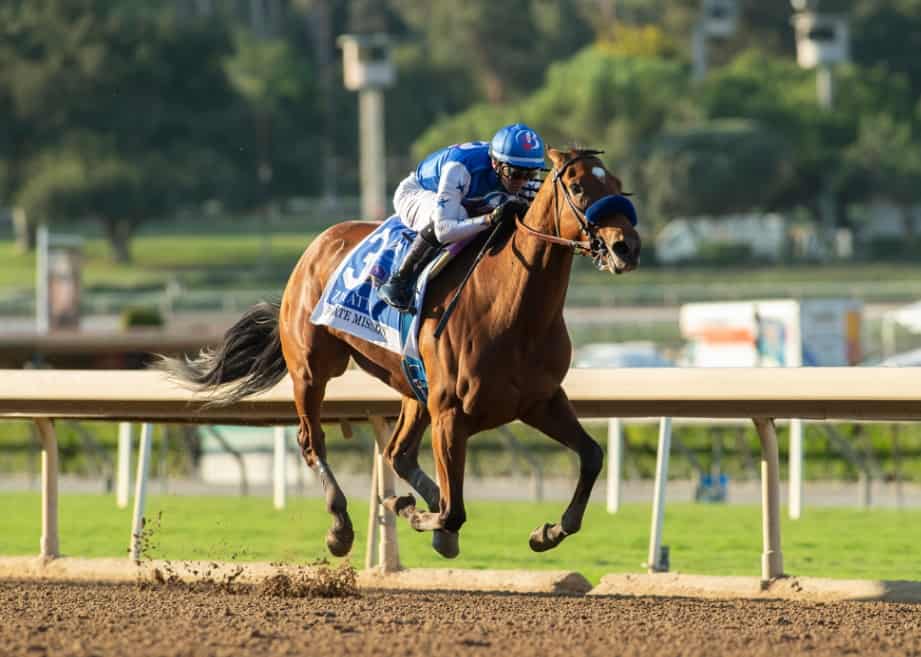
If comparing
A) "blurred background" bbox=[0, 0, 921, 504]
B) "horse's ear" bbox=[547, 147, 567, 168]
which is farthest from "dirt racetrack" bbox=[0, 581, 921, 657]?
"blurred background" bbox=[0, 0, 921, 504]

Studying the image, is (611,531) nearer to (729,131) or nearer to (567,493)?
(567,493)

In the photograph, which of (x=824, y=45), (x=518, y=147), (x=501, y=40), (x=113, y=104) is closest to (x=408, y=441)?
(x=518, y=147)

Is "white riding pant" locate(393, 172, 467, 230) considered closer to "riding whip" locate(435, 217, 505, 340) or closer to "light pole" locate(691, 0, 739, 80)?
"riding whip" locate(435, 217, 505, 340)

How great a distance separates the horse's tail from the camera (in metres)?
6.93

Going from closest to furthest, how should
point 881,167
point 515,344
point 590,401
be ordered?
point 515,344 → point 590,401 → point 881,167

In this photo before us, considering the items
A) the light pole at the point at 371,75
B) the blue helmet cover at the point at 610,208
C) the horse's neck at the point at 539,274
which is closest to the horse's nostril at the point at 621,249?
the blue helmet cover at the point at 610,208

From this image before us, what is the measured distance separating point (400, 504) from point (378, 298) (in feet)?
2.28

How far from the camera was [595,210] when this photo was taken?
5.32 m

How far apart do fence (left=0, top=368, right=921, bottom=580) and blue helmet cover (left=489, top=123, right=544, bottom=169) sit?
96 cm

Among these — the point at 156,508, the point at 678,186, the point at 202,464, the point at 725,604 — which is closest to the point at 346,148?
the point at 678,186

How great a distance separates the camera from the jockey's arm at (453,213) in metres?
5.91

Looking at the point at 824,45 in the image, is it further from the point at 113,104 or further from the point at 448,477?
the point at 448,477

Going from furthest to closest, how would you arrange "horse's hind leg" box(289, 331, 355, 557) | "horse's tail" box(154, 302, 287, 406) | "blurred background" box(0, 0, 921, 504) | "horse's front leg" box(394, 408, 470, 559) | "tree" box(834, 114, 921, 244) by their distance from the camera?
"tree" box(834, 114, 921, 244) < "blurred background" box(0, 0, 921, 504) < "horse's tail" box(154, 302, 287, 406) < "horse's hind leg" box(289, 331, 355, 557) < "horse's front leg" box(394, 408, 470, 559)

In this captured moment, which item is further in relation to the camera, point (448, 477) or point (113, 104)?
point (113, 104)
